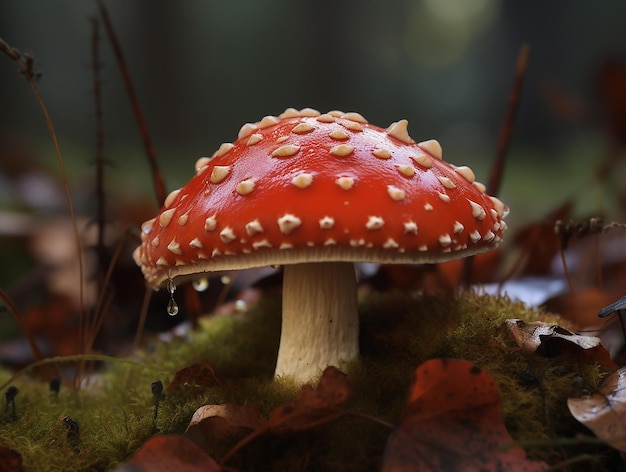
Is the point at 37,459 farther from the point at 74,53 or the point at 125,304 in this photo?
the point at 74,53

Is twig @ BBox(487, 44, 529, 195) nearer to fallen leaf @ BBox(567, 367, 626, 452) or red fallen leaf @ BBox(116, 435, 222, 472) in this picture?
fallen leaf @ BBox(567, 367, 626, 452)

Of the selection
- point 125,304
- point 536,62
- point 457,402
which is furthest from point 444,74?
point 457,402

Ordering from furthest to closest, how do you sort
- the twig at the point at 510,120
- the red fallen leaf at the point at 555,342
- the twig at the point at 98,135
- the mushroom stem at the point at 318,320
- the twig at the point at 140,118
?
the twig at the point at 510,120 < the twig at the point at 140,118 < the twig at the point at 98,135 < the mushroom stem at the point at 318,320 < the red fallen leaf at the point at 555,342

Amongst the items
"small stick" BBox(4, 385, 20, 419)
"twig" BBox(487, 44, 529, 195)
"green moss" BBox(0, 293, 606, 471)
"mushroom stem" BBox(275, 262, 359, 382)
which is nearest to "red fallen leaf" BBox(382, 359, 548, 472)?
"green moss" BBox(0, 293, 606, 471)

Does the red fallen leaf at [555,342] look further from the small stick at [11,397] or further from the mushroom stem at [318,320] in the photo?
the small stick at [11,397]

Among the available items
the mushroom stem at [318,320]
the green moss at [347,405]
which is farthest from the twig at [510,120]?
the mushroom stem at [318,320]
